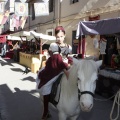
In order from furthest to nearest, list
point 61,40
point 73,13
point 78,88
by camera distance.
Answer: point 73,13 → point 61,40 → point 78,88

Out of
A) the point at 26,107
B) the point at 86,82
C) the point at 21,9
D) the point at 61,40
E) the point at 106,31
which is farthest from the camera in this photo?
the point at 21,9

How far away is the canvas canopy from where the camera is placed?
7.09m

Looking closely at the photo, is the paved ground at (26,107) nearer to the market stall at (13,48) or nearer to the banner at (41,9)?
the banner at (41,9)

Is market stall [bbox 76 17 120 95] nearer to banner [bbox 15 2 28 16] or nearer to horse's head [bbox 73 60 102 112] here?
horse's head [bbox 73 60 102 112]

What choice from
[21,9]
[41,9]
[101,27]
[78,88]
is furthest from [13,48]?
[78,88]

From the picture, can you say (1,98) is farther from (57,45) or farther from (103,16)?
(103,16)

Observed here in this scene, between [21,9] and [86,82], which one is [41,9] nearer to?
[21,9]

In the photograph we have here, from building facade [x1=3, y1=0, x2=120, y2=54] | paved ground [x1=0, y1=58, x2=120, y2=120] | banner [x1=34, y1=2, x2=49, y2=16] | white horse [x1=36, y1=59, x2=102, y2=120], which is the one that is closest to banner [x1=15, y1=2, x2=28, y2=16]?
building facade [x1=3, y1=0, x2=120, y2=54]

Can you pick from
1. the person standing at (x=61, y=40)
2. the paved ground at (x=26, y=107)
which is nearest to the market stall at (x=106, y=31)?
the paved ground at (x=26, y=107)

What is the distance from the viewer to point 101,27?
7637 mm

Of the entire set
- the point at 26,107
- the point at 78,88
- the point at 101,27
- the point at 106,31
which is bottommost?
the point at 26,107

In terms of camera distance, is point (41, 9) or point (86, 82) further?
point (41, 9)

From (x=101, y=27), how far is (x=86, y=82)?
16.4ft

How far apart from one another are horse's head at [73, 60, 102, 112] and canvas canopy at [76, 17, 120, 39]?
4.27m
